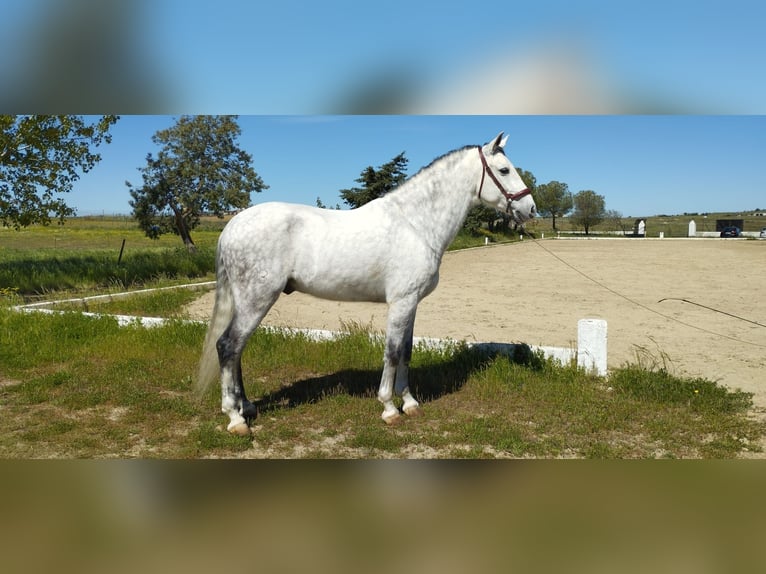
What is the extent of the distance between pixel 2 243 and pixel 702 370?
18.3 meters

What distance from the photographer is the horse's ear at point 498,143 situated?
416 cm

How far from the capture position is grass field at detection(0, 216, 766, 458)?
12.3 ft

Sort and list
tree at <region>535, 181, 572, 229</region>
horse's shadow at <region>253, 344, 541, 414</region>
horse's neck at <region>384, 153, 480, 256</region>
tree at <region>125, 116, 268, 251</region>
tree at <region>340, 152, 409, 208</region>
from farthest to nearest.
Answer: tree at <region>535, 181, 572, 229</region>
tree at <region>125, 116, 268, 251</region>
tree at <region>340, 152, 409, 208</region>
horse's shadow at <region>253, 344, 541, 414</region>
horse's neck at <region>384, 153, 480, 256</region>

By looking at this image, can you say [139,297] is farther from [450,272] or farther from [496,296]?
[450,272]

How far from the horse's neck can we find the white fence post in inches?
75.8

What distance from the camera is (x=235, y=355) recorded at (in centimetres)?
405

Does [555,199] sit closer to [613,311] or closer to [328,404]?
[613,311]

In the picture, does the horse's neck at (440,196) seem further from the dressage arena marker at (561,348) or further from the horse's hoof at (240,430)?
the horse's hoof at (240,430)

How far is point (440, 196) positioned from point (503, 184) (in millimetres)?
518

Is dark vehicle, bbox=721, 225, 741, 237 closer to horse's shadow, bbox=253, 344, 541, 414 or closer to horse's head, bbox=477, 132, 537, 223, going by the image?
horse's shadow, bbox=253, 344, 541, 414

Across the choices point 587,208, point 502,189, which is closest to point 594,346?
point 502,189

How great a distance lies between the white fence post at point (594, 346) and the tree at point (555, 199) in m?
35.6

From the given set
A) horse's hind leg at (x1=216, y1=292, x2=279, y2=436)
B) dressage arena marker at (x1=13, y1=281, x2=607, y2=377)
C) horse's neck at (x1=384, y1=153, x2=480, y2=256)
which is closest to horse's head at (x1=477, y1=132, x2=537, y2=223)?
horse's neck at (x1=384, y1=153, x2=480, y2=256)
